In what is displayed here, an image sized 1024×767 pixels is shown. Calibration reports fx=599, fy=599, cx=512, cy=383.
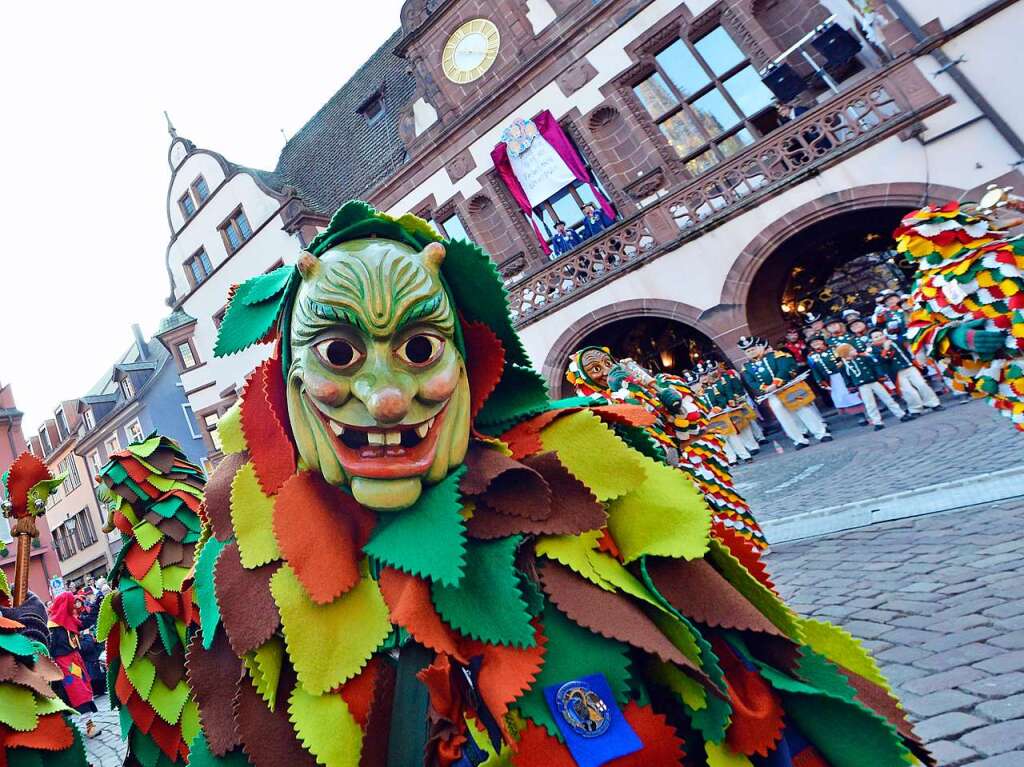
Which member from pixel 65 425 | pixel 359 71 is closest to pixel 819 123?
pixel 359 71

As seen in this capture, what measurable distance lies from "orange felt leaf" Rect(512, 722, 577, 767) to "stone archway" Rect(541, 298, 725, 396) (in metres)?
9.11

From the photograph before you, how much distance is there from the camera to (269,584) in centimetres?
112

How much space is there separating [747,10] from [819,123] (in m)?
2.38

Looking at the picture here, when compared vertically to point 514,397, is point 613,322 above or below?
above

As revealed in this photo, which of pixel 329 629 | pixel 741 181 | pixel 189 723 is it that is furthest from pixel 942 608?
pixel 741 181

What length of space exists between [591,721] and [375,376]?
679mm

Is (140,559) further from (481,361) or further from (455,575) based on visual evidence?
(455,575)

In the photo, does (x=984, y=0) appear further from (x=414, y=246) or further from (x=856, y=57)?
(x=414, y=246)

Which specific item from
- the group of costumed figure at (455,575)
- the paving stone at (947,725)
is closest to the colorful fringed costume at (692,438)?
the paving stone at (947,725)

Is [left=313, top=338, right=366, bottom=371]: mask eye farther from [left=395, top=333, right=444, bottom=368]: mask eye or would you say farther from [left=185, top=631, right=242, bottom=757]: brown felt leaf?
[left=185, top=631, right=242, bottom=757]: brown felt leaf

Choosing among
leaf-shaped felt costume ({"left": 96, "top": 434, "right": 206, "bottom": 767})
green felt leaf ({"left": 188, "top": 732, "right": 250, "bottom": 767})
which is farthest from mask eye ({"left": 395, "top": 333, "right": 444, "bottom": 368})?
leaf-shaped felt costume ({"left": 96, "top": 434, "right": 206, "bottom": 767})

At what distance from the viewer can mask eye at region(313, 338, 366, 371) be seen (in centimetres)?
112

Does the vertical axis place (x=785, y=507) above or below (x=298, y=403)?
below

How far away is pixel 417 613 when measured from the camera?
98 cm
